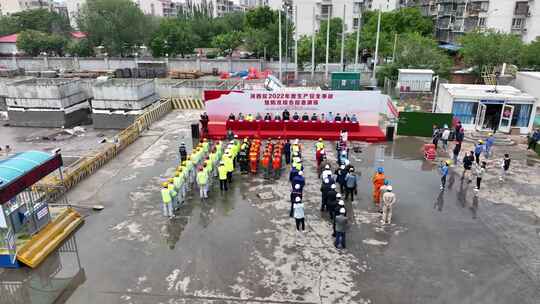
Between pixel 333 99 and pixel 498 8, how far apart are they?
3531cm

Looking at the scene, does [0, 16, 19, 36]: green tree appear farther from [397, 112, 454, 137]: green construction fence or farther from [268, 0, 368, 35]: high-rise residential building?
[397, 112, 454, 137]: green construction fence

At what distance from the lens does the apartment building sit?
42.9 metres

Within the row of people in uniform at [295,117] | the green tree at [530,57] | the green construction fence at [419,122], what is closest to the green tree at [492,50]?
the green tree at [530,57]

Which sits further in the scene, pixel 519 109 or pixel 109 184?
pixel 519 109

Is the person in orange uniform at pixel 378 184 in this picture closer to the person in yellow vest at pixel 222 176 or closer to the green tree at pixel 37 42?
the person in yellow vest at pixel 222 176

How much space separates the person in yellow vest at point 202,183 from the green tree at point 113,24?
43.9 meters

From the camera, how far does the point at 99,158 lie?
1730cm

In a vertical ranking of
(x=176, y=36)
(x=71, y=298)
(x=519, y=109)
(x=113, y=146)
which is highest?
(x=176, y=36)

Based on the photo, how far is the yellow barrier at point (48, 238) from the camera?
10617 mm

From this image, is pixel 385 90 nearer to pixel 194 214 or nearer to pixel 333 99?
pixel 333 99

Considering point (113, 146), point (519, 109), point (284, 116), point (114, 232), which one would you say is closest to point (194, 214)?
point (114, 232)

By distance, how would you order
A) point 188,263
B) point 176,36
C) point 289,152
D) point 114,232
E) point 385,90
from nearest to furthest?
point 188,263 < point 114,232 < point 289,152 < point 385,90 < point 176,36

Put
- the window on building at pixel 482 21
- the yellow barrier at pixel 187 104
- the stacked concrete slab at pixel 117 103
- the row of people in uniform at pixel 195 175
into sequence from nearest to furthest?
1. the row of people in uniform at pixel 195 175
2. the stacked concrete slab at pixel 117 103
3. the yellow barrier at pixel 187 104
4. the window on building at pixel 482 21

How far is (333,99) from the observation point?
21891 millimetres
